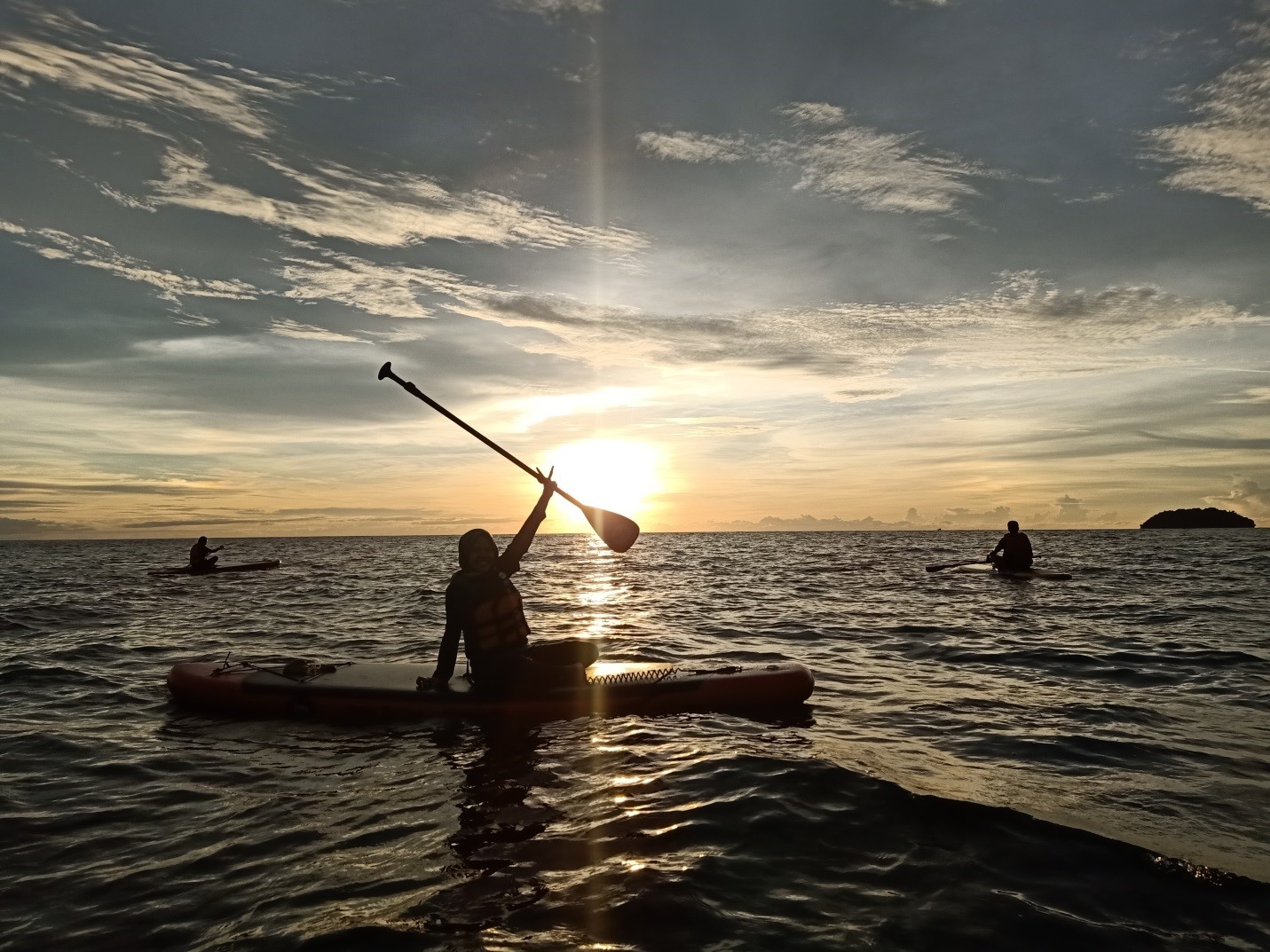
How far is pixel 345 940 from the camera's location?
3.94 m

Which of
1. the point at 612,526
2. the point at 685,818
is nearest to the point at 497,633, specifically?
the point at 685,818

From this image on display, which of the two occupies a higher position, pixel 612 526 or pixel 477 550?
pixel 612 526

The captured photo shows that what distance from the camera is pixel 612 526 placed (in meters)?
11.2

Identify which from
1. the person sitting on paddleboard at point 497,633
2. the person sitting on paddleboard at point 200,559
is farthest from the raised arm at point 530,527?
the person sitting on paddleboard at point 200,559

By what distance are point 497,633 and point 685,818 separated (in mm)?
3160

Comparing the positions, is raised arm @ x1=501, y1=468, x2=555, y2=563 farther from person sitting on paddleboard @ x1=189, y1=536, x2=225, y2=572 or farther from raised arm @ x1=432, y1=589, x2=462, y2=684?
person sitting on paddleboard @ x1=189, y1=536, x2=225, y2=572

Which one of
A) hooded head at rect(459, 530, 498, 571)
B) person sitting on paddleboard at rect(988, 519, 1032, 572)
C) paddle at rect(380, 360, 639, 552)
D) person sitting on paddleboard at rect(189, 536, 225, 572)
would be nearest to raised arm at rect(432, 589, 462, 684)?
hooded head at rect(459, 530, 498, 571)

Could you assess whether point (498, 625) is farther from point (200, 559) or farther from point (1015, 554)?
point (200, 559)

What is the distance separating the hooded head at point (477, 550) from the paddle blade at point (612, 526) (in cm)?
337

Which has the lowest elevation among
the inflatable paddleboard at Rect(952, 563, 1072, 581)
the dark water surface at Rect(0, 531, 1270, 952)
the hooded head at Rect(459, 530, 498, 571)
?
the dark water surface at Rect(0, 531, 1270, 952)

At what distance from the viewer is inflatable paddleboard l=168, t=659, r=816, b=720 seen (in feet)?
27.1

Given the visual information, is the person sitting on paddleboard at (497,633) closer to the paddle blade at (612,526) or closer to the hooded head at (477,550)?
the hooded head at (477,550)

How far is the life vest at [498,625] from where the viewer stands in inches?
310

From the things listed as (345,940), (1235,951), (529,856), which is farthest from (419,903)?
(1235,951)
